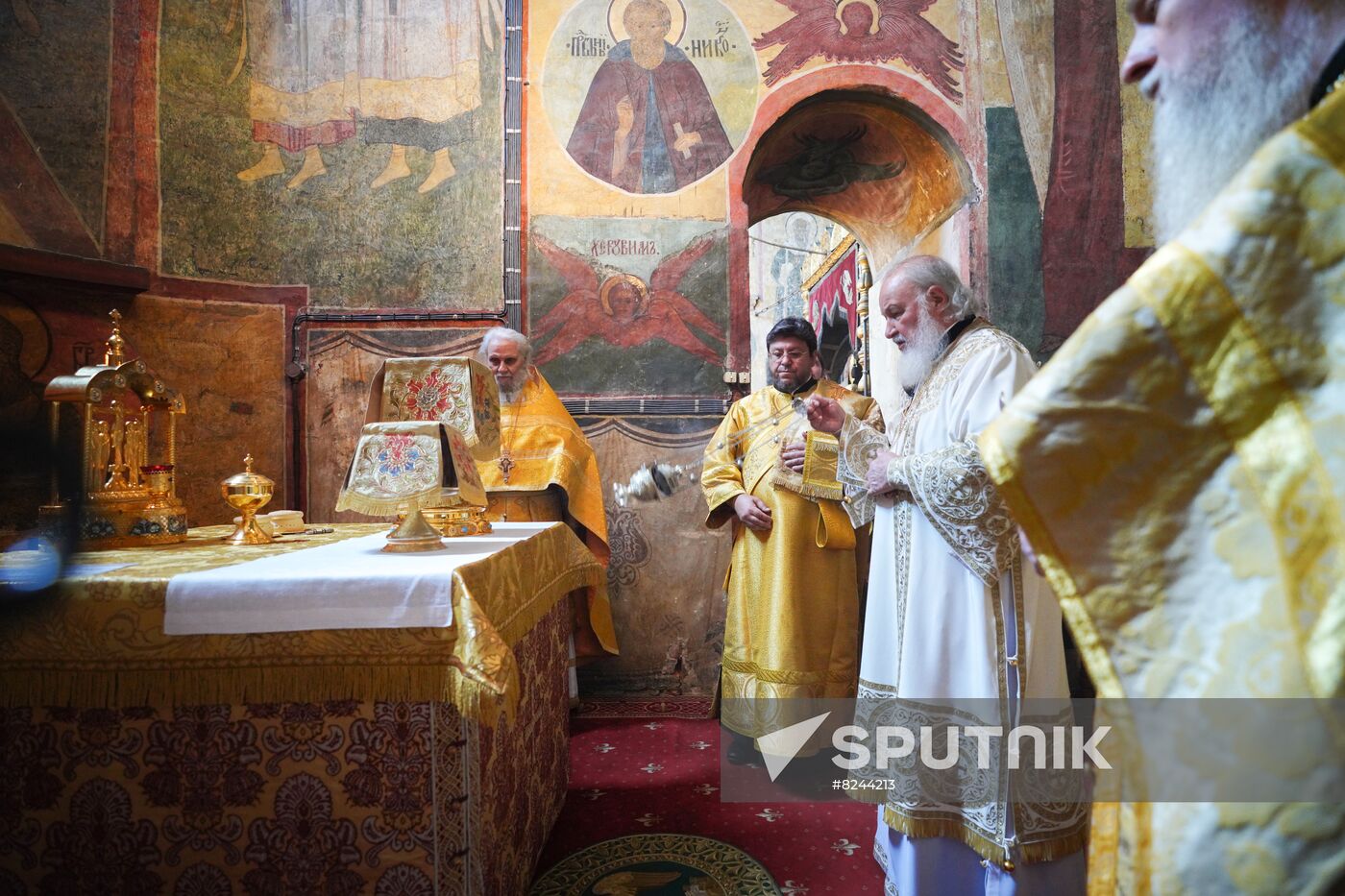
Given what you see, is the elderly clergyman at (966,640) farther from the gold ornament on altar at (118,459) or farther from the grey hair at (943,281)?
the gold ornament on altar at (118,459)

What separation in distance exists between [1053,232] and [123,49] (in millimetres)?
6957

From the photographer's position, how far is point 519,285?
5465 millimetres

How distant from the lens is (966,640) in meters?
2.27

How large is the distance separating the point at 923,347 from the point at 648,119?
3778mm

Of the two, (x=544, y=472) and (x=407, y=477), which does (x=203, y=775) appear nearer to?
(x=407, y=477)

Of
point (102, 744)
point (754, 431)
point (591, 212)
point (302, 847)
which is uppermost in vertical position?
point (591, 212)

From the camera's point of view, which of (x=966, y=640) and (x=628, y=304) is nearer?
(x=966, y=640)

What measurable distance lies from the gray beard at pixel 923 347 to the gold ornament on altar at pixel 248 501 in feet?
8.21

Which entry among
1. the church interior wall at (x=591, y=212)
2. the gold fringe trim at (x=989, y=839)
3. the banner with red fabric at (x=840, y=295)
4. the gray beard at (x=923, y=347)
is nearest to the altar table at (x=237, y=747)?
the gold fringe trim at (x=989, y=839)

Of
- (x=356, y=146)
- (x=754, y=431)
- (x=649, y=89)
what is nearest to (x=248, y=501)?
(x=754, y=431)

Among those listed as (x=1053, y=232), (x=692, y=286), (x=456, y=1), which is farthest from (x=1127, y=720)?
(x=456, y=1)

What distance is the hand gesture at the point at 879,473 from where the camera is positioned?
2.54 meters

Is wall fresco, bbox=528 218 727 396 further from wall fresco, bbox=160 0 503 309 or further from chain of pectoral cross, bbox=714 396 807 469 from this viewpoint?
chain of pectoral cross, bbox=714 396 807 469

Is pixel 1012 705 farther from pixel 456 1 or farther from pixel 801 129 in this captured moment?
pixel 456 1
